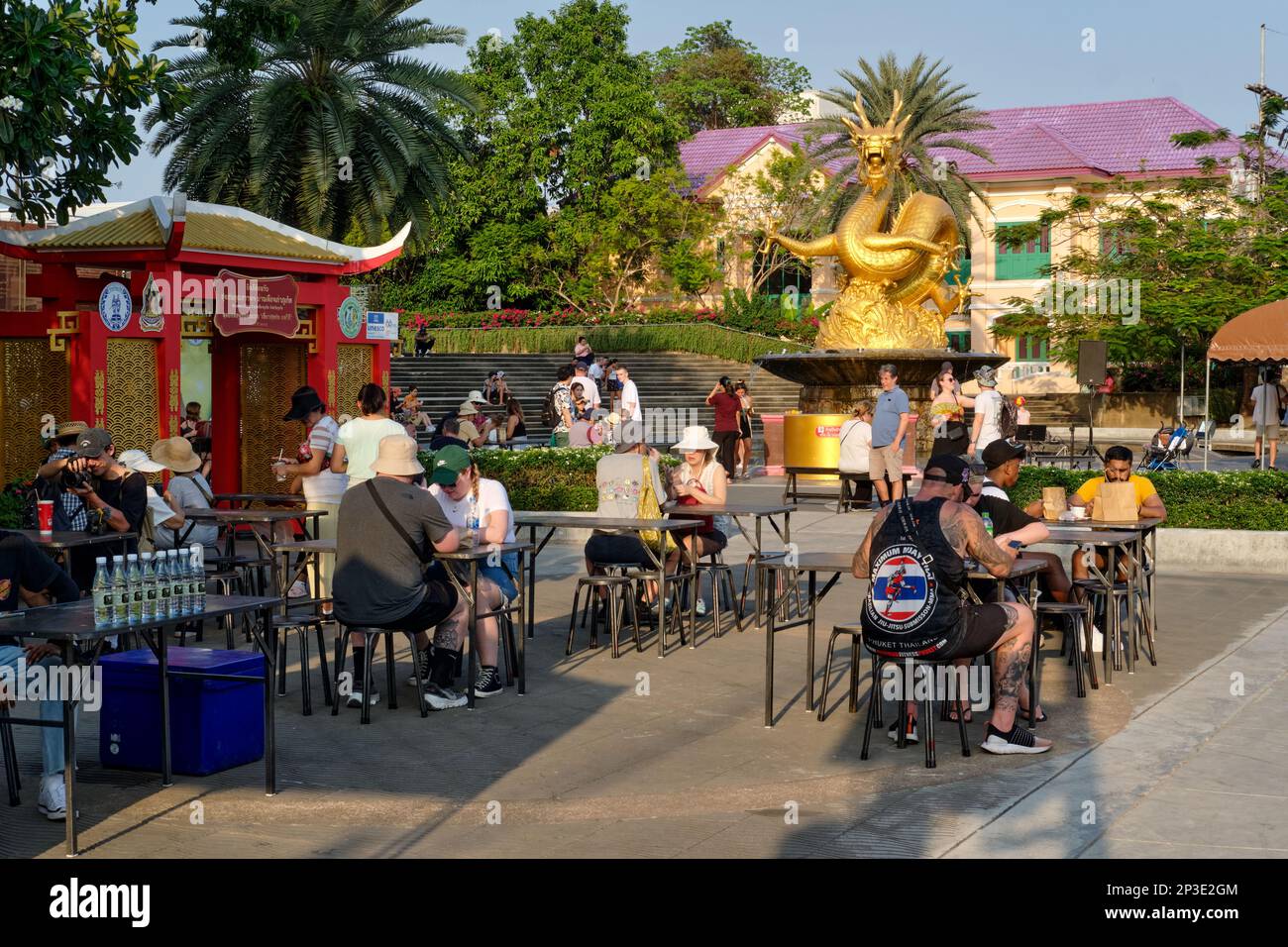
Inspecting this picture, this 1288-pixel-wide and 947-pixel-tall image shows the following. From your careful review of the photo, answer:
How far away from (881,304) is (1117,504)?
62.3ft

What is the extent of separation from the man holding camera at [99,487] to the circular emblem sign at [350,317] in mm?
8402

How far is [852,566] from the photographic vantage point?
812 cm

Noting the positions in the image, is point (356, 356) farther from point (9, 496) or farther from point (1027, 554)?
point (1027, 554)

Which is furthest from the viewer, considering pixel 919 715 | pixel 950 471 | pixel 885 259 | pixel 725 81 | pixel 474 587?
pixel 725 81

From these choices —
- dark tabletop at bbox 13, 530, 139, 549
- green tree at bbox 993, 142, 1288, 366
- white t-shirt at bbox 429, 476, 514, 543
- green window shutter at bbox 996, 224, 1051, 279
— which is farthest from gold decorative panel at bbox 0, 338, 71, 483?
green window shutter at bbox 996, 224, 1051, 279

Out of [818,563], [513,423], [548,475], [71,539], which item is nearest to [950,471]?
[818,563]

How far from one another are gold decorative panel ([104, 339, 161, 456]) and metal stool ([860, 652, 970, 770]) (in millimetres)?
10159

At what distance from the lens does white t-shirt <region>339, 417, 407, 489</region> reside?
11336 mm

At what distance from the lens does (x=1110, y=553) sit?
9789mm

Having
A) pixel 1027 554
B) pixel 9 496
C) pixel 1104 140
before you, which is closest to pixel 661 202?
pixel 1104 140

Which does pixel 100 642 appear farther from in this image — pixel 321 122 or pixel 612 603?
pixel 321 122

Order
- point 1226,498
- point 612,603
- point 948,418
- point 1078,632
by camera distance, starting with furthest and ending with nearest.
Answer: point 948,418 < point 1226,498 < point 612,603 < point 1078,632

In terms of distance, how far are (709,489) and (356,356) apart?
26.6 ft

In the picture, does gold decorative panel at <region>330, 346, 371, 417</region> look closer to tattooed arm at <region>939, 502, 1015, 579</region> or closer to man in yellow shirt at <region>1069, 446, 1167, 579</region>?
man in yellow shirt at <region>1069, 446, 1167, 579</region>
